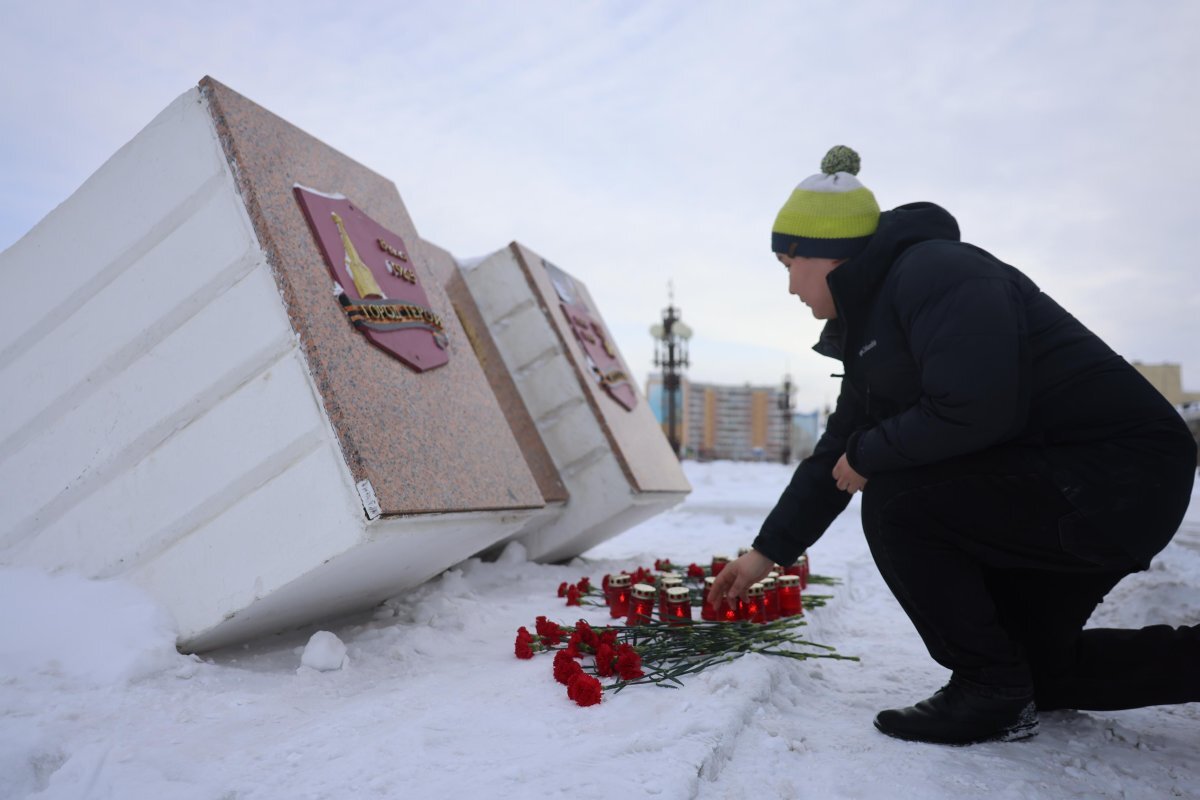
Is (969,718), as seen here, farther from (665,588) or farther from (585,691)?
(665,588)

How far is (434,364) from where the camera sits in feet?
9.48

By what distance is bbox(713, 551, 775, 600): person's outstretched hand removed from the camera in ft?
7.20

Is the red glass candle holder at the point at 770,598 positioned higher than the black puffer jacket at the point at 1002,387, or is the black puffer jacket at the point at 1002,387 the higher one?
the black puffer jacket at the point at 1002,387

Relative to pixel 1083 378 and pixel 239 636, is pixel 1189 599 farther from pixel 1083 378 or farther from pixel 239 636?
pixel 239 636

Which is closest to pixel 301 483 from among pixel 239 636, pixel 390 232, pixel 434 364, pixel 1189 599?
pixel 239 636

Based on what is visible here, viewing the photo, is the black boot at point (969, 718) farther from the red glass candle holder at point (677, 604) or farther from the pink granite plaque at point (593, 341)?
the pink granite plaque at point (593, 341)

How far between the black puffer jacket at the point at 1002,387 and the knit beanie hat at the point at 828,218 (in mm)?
107

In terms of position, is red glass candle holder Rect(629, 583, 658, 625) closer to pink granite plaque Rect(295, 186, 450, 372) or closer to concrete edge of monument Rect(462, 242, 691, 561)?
pink granite plaque Rect(295, 186, 450, 372)

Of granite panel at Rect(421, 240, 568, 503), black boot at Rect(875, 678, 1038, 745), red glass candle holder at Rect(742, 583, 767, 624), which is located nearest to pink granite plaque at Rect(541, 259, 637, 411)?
granite panel at Rect(421, 240, 568, 503)

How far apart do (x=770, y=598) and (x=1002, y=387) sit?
1.33m

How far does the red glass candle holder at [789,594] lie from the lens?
276 centimetres

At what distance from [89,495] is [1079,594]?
8.50 feet

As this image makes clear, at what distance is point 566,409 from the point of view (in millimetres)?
4406

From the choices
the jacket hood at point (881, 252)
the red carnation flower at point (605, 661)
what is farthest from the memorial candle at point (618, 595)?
the jacket hood at point (881, 252)
